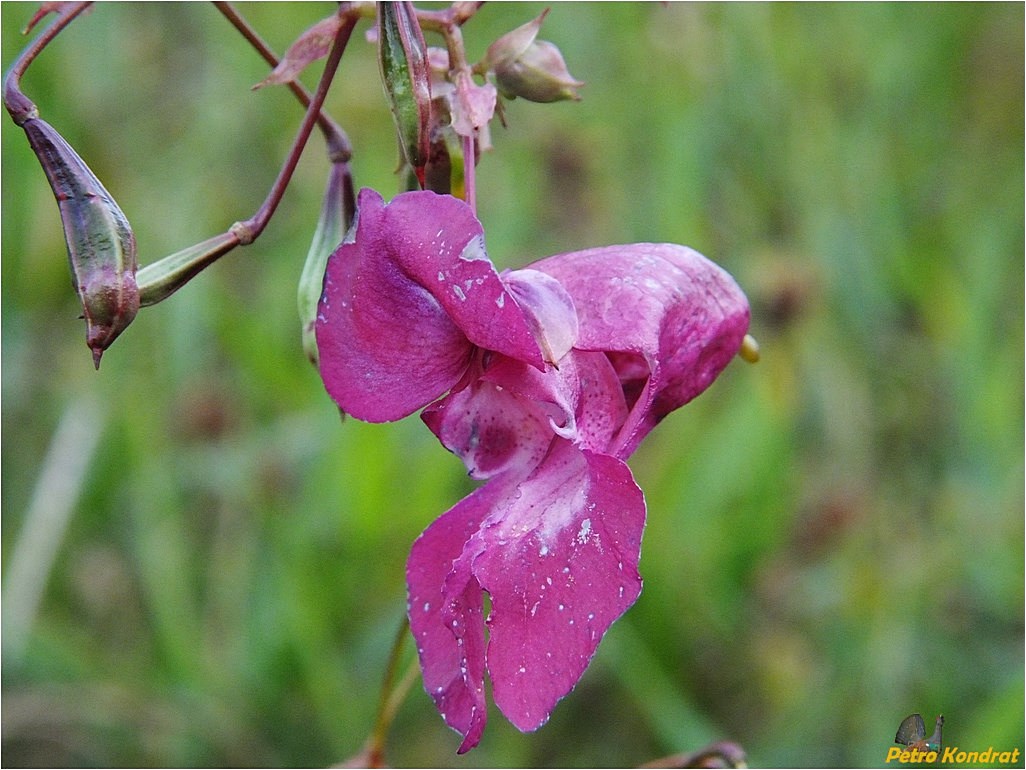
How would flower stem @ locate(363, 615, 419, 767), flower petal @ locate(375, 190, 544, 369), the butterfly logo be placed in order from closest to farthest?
flower petal @ locate(375, 190, 544, 369)
flower stem @ locate(363, 615, 419, 767)
the butterfly logo

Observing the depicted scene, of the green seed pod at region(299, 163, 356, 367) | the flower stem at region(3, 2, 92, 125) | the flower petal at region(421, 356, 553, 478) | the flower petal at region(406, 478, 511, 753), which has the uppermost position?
the flower stem at region(3, 2, 92, 125)

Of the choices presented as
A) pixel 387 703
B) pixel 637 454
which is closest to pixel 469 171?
pixel 387 703

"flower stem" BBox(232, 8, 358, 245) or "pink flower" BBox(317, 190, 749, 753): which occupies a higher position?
"flower stem" BBox(232, 8, 358, 245)

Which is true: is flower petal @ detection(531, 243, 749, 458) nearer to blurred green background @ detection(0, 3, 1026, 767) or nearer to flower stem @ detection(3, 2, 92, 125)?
flower stem @ detection(3, 2, 92, 125)

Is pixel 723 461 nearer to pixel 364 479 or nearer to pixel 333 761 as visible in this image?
pixel 364 479

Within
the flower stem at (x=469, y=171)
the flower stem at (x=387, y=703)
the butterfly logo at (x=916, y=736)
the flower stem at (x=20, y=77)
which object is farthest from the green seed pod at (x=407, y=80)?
the butterfly logo at (x=916, y=736)

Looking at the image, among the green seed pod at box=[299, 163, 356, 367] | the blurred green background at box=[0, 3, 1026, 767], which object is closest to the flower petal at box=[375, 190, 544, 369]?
the green seed pod at box=[299, 163, 356, 367]

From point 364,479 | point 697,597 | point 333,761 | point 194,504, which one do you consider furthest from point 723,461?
point 194,504
